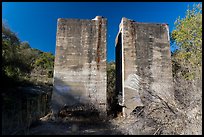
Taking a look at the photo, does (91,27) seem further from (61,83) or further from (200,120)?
(200,120)

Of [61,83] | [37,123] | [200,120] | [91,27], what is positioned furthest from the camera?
[91,27]

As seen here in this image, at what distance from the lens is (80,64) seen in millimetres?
10711

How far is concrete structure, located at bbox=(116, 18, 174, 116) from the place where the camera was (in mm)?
10610

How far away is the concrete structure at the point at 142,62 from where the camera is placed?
1061 cm

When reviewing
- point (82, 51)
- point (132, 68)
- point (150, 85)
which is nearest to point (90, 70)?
point (82, 51)

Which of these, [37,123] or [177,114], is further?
[37,123]

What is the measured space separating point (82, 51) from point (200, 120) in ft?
21.3

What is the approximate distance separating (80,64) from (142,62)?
305 cm

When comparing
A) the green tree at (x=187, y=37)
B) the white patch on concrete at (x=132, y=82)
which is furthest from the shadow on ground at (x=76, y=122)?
the green tree at (x=187, y=37)

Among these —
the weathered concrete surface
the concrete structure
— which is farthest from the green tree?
the weathered concrete surface

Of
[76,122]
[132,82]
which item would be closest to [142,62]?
[132,82]

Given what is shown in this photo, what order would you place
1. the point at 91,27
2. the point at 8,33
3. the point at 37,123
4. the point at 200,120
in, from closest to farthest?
the point at 200,120 → the point at 37,123 → the point at 91,27 → the point at 8,33

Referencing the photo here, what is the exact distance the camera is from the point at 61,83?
1039cm

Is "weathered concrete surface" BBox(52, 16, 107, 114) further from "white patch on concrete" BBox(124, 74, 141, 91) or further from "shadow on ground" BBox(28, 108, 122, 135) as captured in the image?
"white patch on concrete" BBox(124, 74, 141, 91)
